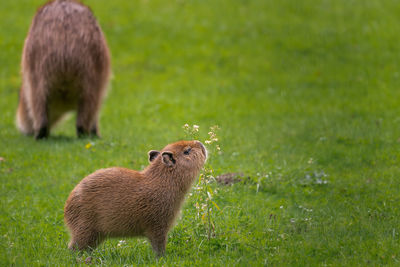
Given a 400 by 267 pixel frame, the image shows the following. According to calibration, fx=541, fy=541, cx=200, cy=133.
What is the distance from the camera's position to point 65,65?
29.1ft

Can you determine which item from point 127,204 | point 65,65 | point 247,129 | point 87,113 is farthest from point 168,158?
point 247,129

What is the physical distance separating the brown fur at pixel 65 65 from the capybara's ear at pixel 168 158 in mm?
4384

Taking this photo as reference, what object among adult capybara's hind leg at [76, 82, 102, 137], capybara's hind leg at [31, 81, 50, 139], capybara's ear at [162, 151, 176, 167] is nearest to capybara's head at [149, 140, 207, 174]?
capybara's ear at [162, 151, 176, 167]

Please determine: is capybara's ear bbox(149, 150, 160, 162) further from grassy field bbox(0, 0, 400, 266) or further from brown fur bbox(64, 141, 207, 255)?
grassy field bbox(0, 0, 400, 266)

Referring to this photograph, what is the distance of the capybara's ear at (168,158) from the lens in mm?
5023

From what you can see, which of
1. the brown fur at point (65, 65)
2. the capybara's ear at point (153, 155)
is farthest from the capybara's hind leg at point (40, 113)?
the capybara's ear at point (153, 155)

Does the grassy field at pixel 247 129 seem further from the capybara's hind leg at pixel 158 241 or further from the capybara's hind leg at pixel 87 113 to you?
the capybara's hind leg at pixel 87 113

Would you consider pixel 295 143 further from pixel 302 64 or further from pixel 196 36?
pixel 196 36

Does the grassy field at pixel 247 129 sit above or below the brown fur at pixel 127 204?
below

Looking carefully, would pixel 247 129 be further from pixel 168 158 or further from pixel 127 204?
pixel 127 204

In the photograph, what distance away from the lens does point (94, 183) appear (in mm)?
4965

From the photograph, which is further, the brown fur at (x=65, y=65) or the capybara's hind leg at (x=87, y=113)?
the capybara's hind leg at (x=87, y=113)

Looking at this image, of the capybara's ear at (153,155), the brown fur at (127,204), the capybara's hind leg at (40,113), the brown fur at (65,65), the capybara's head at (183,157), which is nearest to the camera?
the brown fur at (127,204)

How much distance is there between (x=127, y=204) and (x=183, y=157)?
2.29ft
